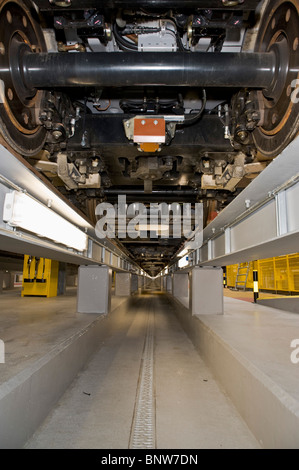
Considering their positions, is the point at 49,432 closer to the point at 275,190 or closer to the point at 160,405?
the point at 160,405

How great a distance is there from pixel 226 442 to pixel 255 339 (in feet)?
4.25

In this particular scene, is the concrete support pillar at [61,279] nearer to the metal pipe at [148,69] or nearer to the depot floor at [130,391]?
the depot floor at [130,391]

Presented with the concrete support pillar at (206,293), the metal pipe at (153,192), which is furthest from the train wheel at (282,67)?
the concrete support pillar at (206,293)

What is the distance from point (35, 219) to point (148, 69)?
53.7 inches

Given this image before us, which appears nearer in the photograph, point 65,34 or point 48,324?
point 65,34

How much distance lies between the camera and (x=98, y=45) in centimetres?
204

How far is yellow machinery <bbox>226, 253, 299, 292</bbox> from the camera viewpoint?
29.8ft

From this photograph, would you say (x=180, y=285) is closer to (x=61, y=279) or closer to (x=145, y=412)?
(x=61, y=279)

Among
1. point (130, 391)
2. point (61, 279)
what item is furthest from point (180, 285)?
point (130, 391)

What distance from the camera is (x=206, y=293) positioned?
4.95 m
